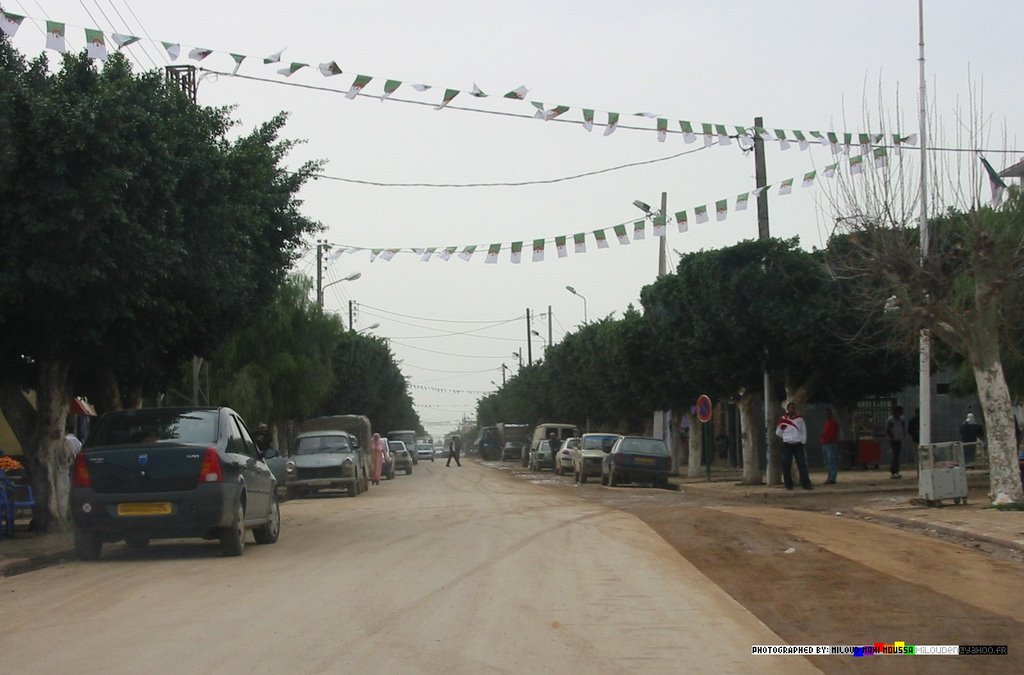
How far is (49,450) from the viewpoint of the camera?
1705cm

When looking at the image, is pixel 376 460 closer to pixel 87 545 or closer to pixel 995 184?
pixel 995 184

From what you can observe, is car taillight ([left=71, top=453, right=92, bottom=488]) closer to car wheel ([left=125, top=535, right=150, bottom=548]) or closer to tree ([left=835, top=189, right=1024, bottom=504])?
car wheel ([left=125, top=535, right=150, bottom=548])

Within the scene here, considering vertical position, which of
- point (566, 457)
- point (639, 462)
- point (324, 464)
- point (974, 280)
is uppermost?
point (974, 280)

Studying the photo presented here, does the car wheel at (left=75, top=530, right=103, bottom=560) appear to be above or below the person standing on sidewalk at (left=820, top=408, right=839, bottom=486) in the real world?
below

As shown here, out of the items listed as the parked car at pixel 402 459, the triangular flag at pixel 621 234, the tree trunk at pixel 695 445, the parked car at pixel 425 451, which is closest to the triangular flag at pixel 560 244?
the triangular flag at pixel 621 234

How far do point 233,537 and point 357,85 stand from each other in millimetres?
7775

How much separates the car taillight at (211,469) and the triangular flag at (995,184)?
42.9 feet

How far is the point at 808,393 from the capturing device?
95.7ft

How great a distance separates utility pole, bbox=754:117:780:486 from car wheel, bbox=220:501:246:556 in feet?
42.8

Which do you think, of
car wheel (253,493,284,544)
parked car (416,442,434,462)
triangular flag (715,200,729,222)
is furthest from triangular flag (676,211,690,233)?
parked car (416,442,434,462)

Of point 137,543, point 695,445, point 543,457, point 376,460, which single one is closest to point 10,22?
point 137,543

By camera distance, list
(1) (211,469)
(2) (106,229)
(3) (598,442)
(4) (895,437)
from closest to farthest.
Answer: (1) (211,469) < (2) (106,229) < (4) (895,437) < (3) (598,442)

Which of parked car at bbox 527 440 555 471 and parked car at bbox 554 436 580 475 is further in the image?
parked car at bbox 527 440 555 471

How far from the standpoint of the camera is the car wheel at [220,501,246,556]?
44.4 feet
